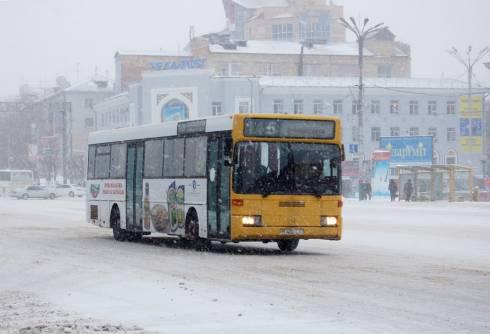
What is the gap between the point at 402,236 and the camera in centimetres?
2975

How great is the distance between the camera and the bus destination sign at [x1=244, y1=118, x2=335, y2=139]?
21922 millimetres

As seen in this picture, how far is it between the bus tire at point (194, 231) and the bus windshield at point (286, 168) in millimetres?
1847

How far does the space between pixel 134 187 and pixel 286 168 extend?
19.8ft

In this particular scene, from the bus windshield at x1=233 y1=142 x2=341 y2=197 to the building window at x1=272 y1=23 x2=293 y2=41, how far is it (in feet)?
381

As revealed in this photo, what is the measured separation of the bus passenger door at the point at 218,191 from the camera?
71.7 ft

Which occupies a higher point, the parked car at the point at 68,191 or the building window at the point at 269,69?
the building window at the point at 269,69

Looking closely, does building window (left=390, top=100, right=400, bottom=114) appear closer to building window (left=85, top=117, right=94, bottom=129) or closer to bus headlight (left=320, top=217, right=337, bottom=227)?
building window (left=85, top=117, right=94, bottom=129)

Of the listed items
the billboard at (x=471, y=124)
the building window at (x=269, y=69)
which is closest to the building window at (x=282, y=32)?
the building window at (x=269, y=69)

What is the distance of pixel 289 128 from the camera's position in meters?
22.1

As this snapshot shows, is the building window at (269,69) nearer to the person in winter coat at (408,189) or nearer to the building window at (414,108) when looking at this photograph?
the building window at (414,108)

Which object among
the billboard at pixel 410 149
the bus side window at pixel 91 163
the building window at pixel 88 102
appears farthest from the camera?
the building window at pixel 88 102

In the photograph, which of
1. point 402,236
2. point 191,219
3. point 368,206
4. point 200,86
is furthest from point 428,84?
point 191,219

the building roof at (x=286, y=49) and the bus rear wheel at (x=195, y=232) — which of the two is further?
the building roof at (x=286, y=49)

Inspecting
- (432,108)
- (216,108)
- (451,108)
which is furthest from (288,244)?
(451,108)
